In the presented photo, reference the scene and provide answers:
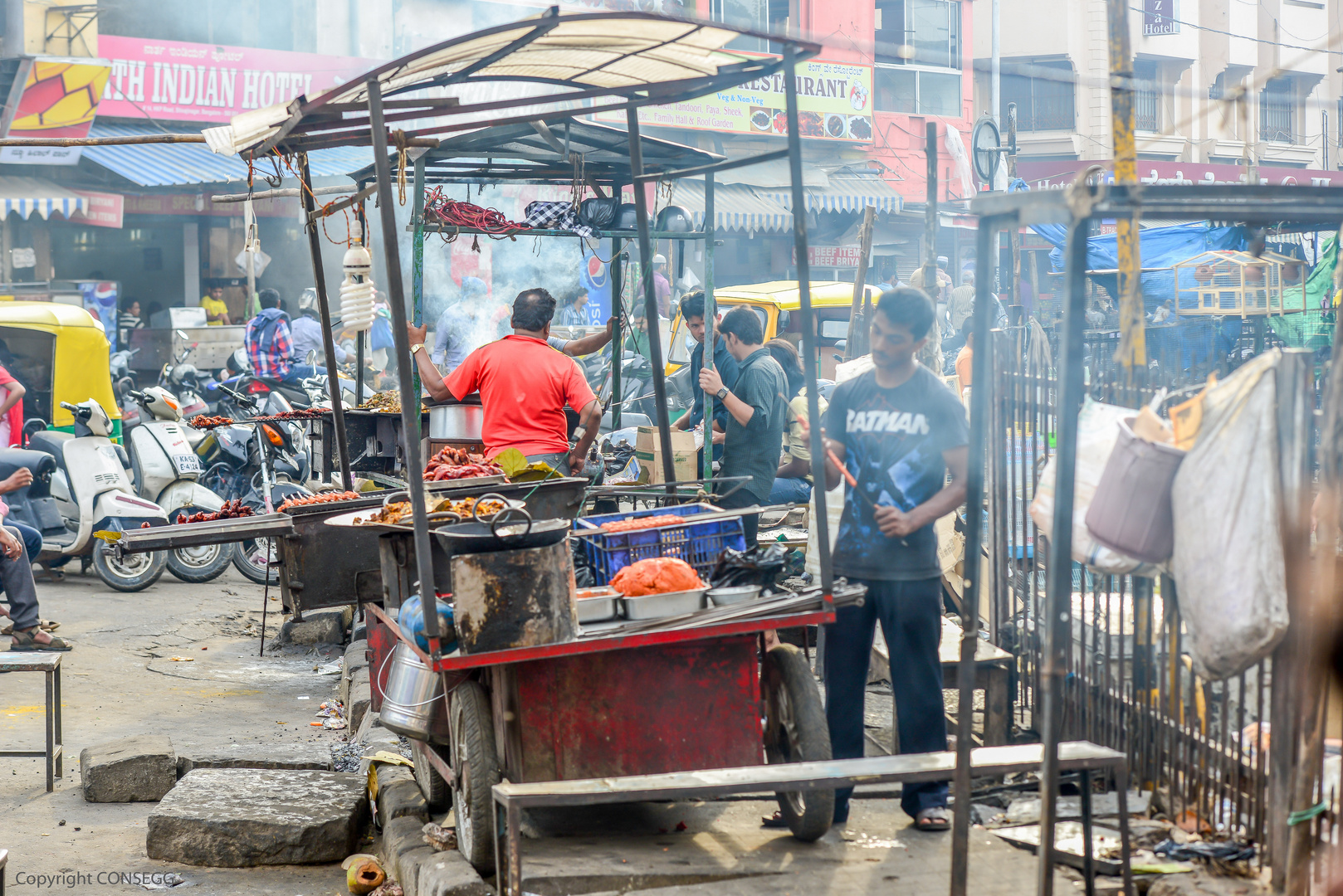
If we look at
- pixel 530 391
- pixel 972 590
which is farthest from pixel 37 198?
pixel 972 590

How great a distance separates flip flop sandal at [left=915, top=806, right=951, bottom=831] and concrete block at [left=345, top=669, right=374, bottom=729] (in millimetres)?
3228

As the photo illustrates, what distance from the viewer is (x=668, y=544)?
4824mm

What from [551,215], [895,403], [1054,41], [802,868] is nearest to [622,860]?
[802,868]

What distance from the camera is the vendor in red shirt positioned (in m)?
6.78

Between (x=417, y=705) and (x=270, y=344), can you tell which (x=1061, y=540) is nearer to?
(x=417, y=705)

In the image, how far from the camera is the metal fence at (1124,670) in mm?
4121

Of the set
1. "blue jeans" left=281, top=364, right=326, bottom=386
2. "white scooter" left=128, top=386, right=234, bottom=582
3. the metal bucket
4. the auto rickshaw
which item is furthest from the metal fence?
"blue jeans" left=281, top=364, right=326, bottom=386

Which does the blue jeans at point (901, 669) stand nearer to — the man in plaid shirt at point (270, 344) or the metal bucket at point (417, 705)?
the metal bucket at point (417, 705)

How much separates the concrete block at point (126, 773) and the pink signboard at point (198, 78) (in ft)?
50.4

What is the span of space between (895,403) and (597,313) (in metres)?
17.8

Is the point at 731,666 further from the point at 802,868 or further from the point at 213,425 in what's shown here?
the point at 213,425

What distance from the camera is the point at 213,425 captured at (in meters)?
8.74

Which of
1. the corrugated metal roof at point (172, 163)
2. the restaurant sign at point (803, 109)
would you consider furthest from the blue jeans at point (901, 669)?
the restaurant sign at point (803, 109)

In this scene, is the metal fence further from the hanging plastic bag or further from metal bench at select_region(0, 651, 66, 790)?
metal bench at select_region(0, 651, 66, 790)
